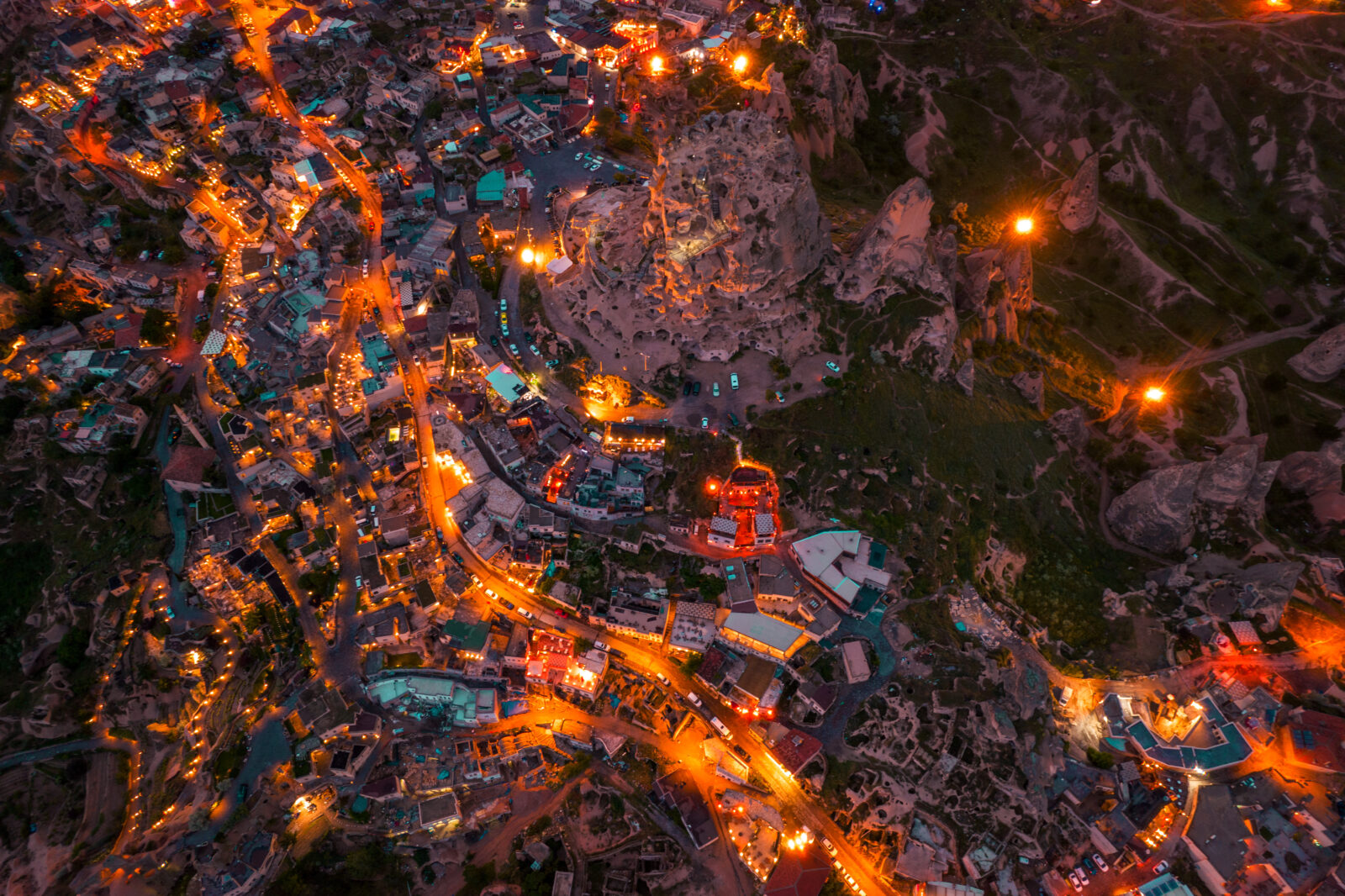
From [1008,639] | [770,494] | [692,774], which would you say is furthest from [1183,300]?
[692,774]

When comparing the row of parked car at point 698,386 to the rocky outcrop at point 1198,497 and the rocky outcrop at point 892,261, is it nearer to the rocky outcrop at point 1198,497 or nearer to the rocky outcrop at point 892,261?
the rocky outcrop at point 892,261

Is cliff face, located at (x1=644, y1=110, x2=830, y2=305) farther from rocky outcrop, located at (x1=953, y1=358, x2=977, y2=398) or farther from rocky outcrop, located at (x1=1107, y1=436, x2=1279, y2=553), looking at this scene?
rocky outcrop, located at (x1=1107, y1=436, x2=1279, y2=553)

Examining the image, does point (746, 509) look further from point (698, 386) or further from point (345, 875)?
point (345, 875)

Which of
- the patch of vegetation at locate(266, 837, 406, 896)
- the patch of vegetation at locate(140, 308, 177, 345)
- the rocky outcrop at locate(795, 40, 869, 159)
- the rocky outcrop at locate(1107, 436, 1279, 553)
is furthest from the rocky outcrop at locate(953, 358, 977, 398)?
the patch of vegetation at locate(140, 308, 177, 345)

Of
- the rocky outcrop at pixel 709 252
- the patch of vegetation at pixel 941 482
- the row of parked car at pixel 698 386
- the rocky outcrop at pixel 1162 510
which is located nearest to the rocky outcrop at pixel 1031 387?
the patch of vegetation at pixel 941 482

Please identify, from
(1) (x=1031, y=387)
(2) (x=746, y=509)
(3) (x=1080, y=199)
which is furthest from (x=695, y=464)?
(3) (x=1080, y=199)

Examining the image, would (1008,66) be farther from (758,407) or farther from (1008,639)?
(1008,639)
